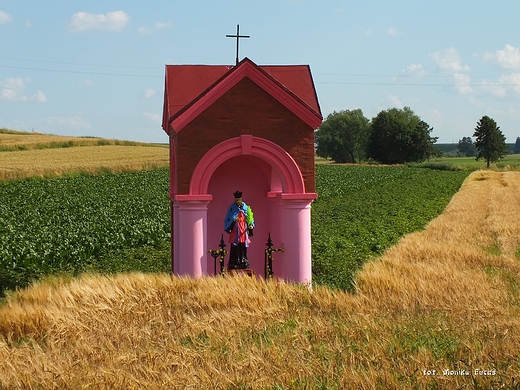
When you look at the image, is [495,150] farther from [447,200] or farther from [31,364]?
[31,364]

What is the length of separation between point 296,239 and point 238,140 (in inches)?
78.2

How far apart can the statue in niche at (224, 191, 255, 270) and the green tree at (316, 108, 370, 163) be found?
10483cm

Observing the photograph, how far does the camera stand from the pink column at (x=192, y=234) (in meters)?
11.1

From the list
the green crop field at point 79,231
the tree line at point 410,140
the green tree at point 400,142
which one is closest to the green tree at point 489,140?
the tree line at point 410,140

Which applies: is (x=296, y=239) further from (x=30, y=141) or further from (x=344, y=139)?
(x=344, y=139)

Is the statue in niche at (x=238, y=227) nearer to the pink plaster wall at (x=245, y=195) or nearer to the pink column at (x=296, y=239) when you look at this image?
the pink column at (x=296, y=239)

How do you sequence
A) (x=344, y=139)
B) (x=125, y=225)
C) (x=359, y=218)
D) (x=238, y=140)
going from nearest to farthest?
1. (x=238, y=140)
2. (x=125, y=225)
3. (x=359, y=218)
4. (x=344, y=139)

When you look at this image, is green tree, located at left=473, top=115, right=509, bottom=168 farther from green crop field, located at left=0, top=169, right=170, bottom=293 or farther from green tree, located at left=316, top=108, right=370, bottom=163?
green crop field, located at left=0, top=169, right=170, bottom=293

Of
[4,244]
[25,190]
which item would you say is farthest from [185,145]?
[25,190]

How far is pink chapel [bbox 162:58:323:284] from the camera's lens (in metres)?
11.0

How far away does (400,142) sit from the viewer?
3878 inches

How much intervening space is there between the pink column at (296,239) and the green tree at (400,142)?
88796 mm

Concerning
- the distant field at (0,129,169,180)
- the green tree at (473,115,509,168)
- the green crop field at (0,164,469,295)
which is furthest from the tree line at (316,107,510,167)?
the green crop field at (0,164,469,295)

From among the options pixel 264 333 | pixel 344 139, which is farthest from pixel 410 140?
pixel 264 333
